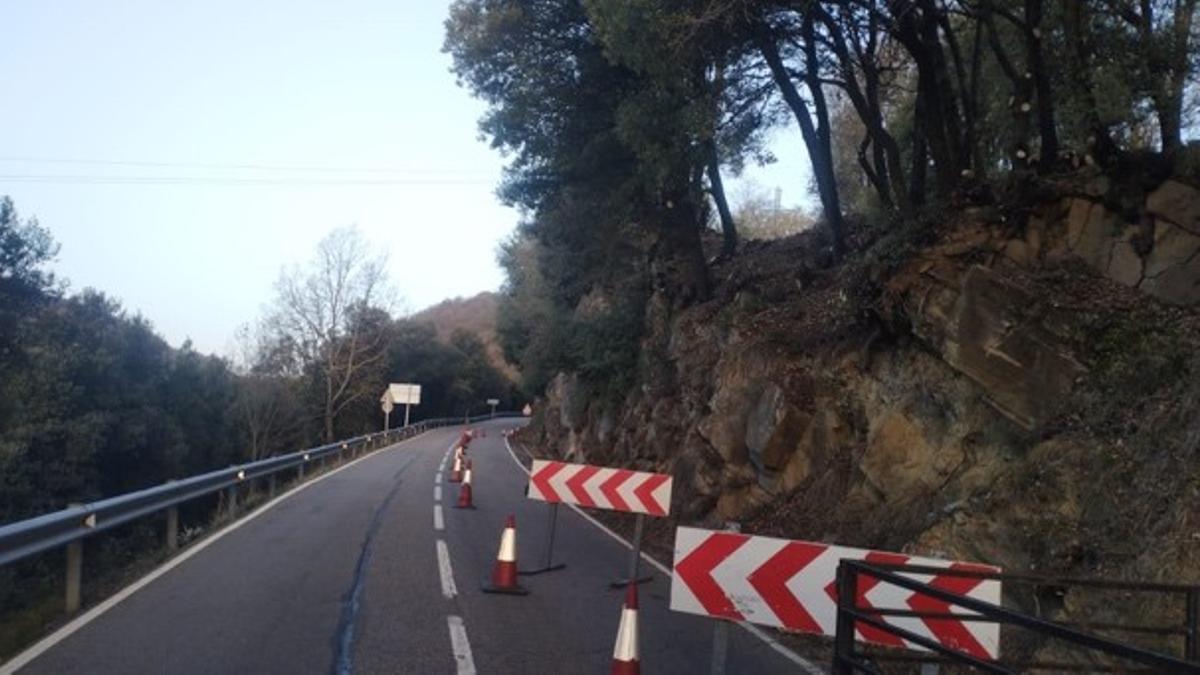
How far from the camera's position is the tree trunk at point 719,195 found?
2019cm

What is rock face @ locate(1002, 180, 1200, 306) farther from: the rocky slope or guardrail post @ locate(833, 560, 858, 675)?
guardrail post @ locate(833, 560, 858, 675)

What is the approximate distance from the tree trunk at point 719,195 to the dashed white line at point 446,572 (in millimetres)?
8351

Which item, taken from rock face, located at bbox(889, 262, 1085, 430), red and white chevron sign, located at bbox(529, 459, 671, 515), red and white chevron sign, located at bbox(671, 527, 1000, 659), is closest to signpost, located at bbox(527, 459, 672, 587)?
red and white chevron sign, located at bbox(529, 459, 671, 515)

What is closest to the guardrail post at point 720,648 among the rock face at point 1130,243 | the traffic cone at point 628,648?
the traffic cone at point 628,648

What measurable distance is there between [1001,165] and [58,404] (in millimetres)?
25024

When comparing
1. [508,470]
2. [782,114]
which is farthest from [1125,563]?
[508,470]

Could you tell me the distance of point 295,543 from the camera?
14.3 metres

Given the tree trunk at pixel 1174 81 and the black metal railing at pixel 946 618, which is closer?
the black metal railing at pixel 946 618

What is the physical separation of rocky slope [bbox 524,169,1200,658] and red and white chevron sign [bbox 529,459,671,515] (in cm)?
260

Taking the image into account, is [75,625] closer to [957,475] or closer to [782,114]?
[957,475]

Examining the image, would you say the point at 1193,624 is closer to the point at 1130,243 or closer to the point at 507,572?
the point at 507,572

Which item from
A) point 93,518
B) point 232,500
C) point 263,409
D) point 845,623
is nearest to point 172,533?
point 93,518

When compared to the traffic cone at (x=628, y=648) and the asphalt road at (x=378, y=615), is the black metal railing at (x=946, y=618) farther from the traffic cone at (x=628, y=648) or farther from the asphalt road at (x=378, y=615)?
the asphalt road at (x=378, y=615)

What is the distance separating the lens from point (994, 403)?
12.7 m
